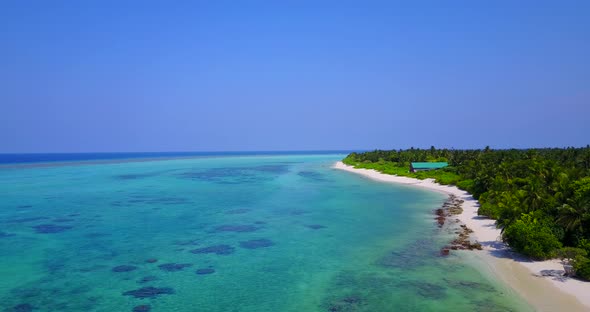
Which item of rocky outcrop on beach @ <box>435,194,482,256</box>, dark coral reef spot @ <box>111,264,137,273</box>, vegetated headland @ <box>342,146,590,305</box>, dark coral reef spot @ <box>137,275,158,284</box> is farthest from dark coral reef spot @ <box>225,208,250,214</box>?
dark coral reef spot @ <box>137,275,158,284</box>

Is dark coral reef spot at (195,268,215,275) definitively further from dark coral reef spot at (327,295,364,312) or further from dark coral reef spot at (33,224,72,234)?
dark coral reef spot at (33,224,72,234)

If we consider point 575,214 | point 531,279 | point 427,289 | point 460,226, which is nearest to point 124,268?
point 427,289

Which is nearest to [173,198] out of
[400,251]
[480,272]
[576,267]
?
[400,251]

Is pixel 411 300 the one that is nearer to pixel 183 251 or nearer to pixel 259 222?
pixel 183 251

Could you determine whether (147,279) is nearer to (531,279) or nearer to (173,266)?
(173,266)

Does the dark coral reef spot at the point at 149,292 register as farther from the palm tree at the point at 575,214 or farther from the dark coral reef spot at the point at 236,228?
the palm tree at the point at 575,214

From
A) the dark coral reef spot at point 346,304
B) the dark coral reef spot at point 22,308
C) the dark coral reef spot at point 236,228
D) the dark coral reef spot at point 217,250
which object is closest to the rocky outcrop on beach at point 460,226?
the dark coral reef spot at point 346,304
